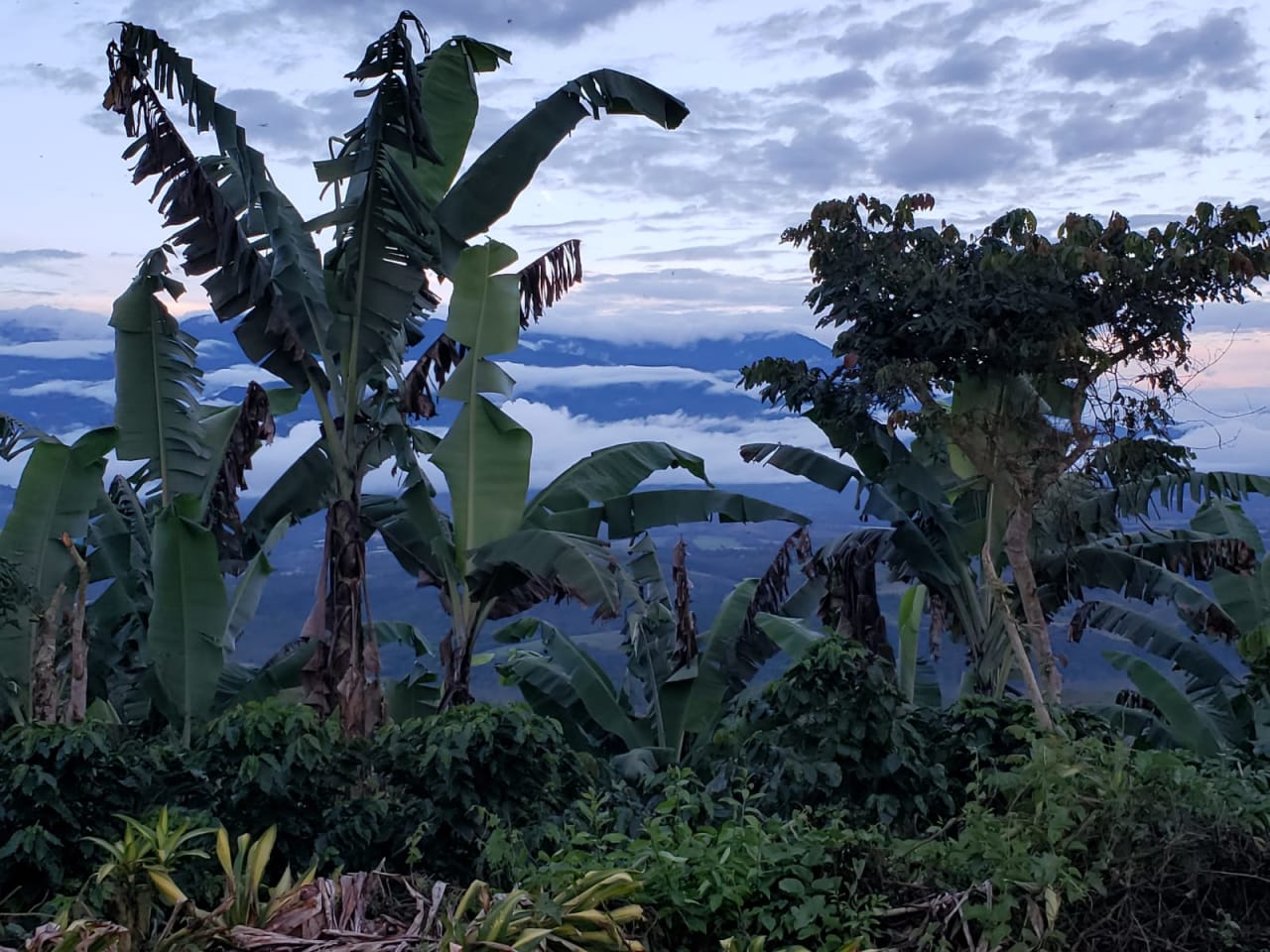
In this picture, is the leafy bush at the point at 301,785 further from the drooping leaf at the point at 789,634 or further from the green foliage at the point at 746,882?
the drooping leaf at the point at 789,634

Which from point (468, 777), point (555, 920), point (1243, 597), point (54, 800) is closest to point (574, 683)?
point (468, 777)

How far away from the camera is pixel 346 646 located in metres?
8.53

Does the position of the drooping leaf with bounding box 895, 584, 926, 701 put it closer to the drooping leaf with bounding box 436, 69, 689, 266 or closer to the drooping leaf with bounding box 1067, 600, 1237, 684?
the drooping leaf with bounding box 1067, 600, 1237, 684

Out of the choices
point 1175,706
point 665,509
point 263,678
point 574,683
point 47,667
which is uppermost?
point 665,509

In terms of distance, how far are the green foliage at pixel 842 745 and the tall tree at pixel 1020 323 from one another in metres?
2.63

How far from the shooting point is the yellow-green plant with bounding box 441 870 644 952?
3.35m

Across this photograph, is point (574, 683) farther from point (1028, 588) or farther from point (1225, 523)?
point (1225, 523)

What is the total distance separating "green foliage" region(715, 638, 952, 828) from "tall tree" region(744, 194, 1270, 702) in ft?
8.62

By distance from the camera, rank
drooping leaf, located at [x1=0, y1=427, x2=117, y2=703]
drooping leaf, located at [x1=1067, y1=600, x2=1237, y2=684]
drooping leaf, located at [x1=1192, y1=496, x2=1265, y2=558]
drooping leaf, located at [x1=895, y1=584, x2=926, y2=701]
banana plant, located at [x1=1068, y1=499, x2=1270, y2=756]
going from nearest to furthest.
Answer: drooping leaf, located at [x1=0, y1=427, x2=117, y2=703] → drooping leaf, located at [x1=895, y1=584, x2=926, y2=701] → banana plant, located at [x1=1068, y1=499, x2=1270, y2=756] → drooping leaf, located at [x1=1192, y1=496, x2=1265, y2=558] → drooping leaf, located at [x1=1067, y1=600, x2=1237, y2=684]

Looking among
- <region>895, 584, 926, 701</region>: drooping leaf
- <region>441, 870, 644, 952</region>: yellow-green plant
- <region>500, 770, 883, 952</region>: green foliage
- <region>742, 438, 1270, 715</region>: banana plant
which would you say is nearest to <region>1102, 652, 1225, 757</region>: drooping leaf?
<region>742, 438, 1270, 715</region>: banana plant

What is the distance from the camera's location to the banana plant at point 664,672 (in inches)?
440

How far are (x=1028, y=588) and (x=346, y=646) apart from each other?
491cm

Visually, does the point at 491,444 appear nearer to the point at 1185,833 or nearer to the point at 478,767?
the point at 478,767

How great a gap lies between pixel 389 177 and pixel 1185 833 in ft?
21.0
